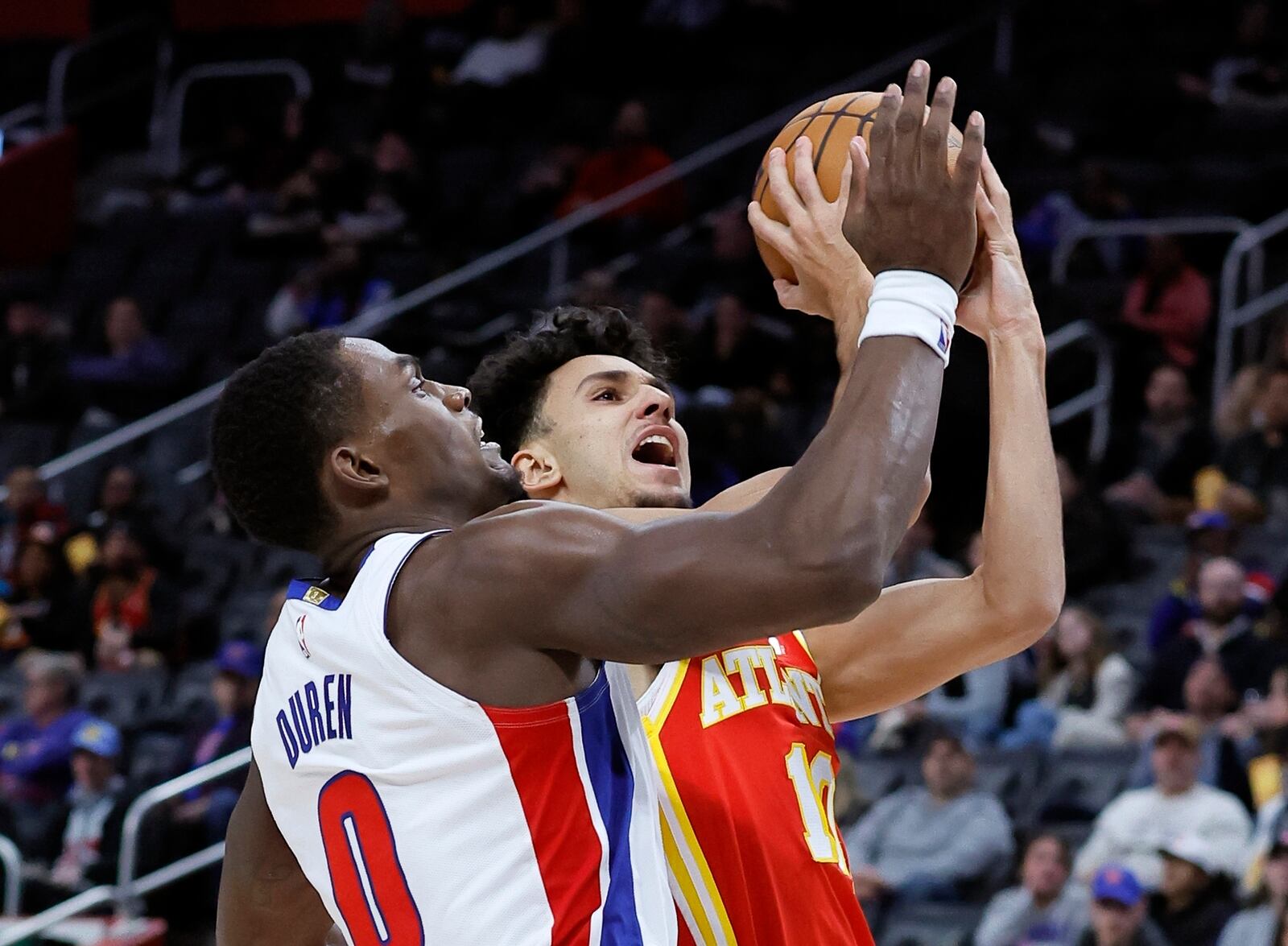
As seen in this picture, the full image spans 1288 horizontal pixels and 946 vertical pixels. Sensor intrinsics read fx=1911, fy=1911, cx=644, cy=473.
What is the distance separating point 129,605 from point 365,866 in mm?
8986

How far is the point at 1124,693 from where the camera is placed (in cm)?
837

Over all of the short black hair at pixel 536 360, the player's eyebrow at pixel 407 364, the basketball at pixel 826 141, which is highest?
the basketball at pixel 826 141

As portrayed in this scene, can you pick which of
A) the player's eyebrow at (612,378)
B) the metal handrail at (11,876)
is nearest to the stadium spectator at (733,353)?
the metal handrail at (11,876)

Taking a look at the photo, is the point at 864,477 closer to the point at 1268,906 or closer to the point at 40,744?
the point at 1268,906

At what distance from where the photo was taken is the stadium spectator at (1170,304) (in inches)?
396

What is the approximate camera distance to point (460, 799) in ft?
8.13

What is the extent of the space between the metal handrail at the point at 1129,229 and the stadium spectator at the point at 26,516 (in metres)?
6.22

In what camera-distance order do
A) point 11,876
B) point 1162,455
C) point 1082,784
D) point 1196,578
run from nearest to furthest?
point 1082,784 < point 1196,578 < point 11,876 < point 1162,455

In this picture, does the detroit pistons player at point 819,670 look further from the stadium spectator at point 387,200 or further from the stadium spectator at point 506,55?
the stadium spectator at point 506,55

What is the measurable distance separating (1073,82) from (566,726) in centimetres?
1031

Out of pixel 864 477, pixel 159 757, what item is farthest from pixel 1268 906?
pixel 159 757

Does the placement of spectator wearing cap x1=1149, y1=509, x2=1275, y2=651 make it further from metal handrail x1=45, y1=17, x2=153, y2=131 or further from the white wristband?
Result: metal handrail x1=45, y1=17, x2=153, y2=131

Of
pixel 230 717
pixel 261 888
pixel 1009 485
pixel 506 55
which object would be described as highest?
pixel 506 55

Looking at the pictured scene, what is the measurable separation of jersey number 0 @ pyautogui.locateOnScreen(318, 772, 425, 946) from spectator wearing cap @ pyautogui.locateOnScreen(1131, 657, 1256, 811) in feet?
17.7
